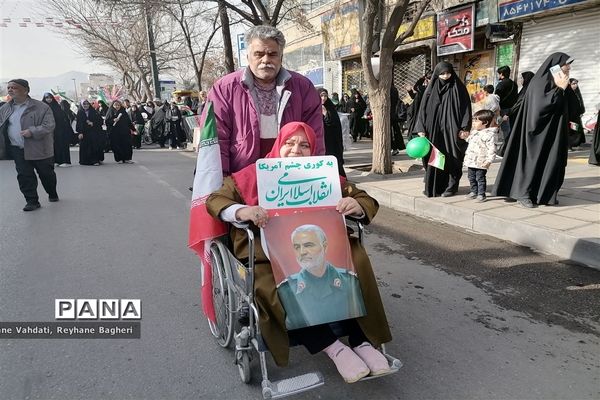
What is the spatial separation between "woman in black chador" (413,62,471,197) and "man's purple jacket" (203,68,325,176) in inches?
143

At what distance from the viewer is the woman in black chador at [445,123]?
593 cm

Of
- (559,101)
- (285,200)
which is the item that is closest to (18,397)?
(285,200)

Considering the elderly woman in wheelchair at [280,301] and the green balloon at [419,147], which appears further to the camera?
the green balloon at [419,147]

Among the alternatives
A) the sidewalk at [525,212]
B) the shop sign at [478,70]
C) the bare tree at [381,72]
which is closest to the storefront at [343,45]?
the shop sign at [478,70]

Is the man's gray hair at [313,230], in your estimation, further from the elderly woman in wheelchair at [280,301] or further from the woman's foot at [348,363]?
the woman's foot at [348,363]

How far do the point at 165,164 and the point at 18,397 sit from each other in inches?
394

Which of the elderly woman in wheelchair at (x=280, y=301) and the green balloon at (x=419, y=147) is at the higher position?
the green balloon at (x=419, y=147)

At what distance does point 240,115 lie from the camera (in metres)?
2.84

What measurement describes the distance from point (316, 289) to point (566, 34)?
1202 centimetres

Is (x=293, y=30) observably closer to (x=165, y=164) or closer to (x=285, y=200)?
(x=165, y=164)

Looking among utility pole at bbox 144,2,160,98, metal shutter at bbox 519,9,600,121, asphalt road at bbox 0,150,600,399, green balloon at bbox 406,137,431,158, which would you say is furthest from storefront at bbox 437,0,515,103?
utility pole at bbox 144,2,160,98

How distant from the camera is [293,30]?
2500 centimetres

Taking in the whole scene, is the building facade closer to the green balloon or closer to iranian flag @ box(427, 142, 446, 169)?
iranian flag @ box(427, 142, 446, 169)

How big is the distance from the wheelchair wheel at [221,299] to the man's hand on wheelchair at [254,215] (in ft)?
1.23
